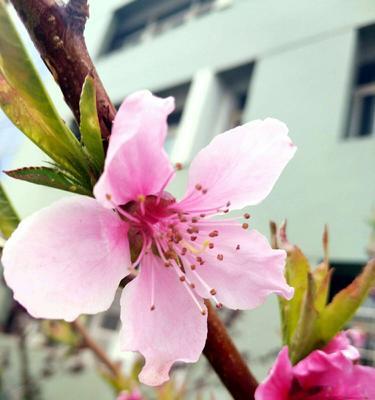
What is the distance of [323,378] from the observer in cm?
46

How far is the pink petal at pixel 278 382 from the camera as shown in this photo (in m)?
0.42

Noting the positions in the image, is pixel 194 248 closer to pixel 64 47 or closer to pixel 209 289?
pixel 209 289

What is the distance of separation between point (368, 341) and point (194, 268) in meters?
2.77

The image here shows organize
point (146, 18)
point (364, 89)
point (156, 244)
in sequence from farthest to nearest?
point (146, 18), point (364, 89), point (156, 244)

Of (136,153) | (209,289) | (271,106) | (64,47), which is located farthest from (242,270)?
(271,106)

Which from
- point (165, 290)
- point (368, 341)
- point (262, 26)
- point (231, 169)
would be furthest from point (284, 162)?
point (262, 26)

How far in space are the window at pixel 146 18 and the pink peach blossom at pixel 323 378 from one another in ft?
16.7

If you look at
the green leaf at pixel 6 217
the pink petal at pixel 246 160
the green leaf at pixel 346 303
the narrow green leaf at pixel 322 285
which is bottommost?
the narrow green leaf at pixel 322 285

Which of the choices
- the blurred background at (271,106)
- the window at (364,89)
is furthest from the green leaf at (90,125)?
the window at (364,89)

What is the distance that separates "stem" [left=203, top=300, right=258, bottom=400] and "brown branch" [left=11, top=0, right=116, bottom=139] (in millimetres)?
209

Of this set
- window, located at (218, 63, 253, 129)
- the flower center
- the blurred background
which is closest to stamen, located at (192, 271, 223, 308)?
the flower center

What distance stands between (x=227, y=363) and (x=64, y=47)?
316mm

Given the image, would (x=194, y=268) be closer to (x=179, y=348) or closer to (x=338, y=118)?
(x=179, y=348)

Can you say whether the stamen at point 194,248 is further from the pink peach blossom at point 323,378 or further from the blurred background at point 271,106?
the blurred background at point 271,106
